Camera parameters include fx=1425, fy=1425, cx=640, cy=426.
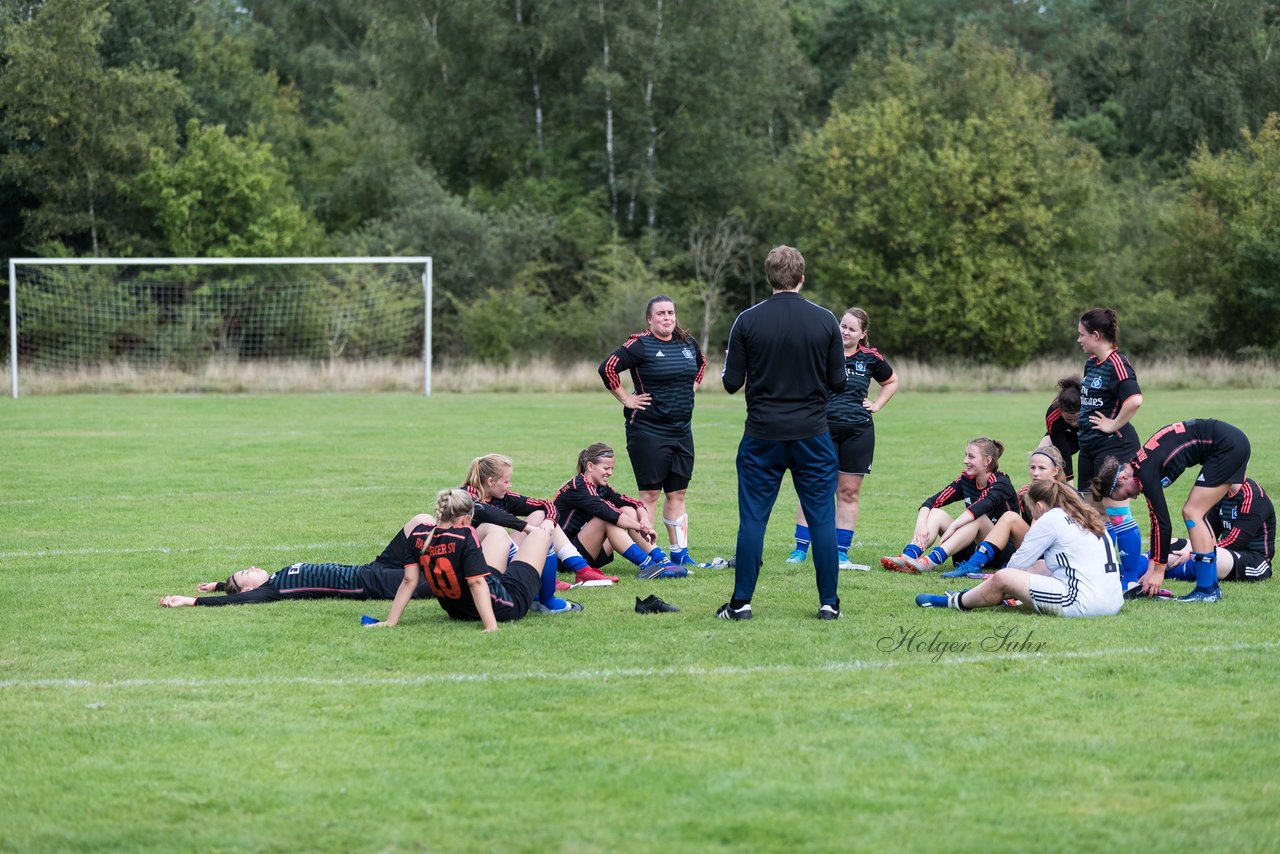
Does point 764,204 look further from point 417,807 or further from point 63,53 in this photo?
point 417,807

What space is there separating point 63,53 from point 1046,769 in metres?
40.8

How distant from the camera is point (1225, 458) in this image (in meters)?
9.17

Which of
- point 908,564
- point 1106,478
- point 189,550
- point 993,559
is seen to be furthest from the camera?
point 189,550

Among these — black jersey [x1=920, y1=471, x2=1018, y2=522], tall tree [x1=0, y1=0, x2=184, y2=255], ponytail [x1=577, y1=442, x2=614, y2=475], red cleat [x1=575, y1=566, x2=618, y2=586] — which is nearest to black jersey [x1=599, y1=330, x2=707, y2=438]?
ponytail [x1=577, y1=442, x2=614, y2=475]

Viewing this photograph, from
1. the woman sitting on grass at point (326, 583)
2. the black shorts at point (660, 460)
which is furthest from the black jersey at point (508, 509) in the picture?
the black shorts at point (660, 460)

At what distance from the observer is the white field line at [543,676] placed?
6.62m

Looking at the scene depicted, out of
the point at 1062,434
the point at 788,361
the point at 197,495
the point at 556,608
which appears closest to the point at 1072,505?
the point at 788,361

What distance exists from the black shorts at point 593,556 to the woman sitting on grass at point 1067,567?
112 inches

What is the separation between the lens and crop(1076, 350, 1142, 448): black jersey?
946 centimetres

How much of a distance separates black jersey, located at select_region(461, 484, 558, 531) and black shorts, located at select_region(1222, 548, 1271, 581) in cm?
457

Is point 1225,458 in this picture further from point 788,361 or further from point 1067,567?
point 788,361

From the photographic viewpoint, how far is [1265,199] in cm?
4384

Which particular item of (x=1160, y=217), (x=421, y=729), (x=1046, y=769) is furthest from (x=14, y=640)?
(x=1160, y=217)

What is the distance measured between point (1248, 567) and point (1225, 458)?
92 cm
